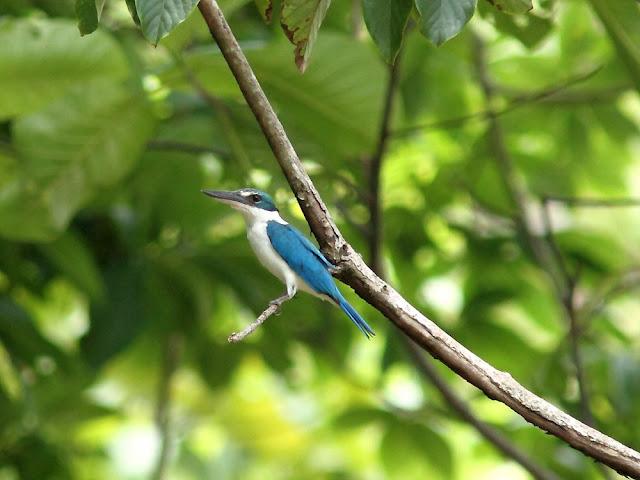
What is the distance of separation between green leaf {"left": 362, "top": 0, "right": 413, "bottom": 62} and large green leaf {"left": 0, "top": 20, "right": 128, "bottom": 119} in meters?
1.67

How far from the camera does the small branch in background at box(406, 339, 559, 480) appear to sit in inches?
162

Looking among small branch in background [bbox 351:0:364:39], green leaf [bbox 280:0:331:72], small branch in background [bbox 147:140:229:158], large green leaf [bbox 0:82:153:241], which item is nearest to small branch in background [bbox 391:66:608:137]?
small branch in background [bbox 351:0:364:39]

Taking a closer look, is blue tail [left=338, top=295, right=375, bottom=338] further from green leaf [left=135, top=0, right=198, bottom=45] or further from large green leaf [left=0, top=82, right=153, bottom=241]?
large green leaf [left=0, top=82, right=153, bottom=241]

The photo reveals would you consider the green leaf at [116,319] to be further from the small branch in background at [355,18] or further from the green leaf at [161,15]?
the green leaf at [161,15]

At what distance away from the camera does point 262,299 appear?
452 cm

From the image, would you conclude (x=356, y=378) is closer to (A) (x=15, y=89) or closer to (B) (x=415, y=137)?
(B) (x=415, y=137)

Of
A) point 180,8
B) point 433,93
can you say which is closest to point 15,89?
point 180,8

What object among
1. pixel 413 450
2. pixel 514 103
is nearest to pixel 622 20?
pixel 514 103

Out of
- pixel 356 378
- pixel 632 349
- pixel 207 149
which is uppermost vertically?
pixel 207 149

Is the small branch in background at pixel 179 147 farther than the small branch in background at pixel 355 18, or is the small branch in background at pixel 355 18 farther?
the small branch in background at pixel 355 18

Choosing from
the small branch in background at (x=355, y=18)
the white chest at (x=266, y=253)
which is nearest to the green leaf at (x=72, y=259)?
the small branch in background at (x=355, y=18)

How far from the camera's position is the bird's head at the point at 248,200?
279cm

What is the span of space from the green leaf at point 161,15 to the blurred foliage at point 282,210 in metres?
1.07

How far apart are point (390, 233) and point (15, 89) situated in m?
1.84
